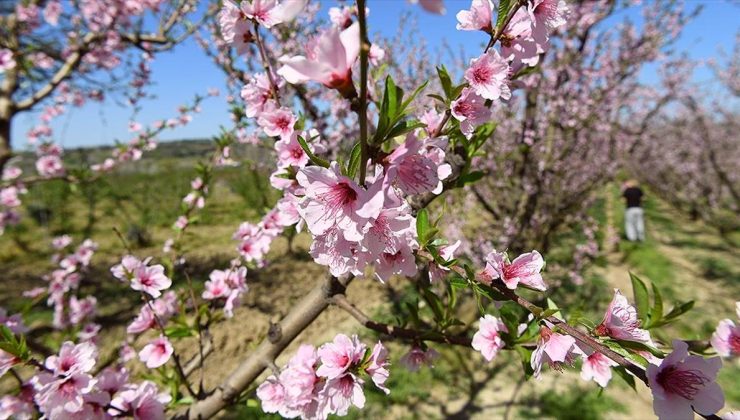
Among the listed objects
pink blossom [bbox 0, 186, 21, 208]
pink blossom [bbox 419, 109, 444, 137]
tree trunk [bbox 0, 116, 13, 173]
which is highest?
pink blossom [bbox 419, 109, 444, 137]

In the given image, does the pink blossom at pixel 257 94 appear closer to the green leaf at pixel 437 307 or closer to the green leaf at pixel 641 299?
the green leaf at pixel 437 307

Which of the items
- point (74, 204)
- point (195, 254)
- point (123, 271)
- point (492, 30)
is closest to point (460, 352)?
point (123, 271)

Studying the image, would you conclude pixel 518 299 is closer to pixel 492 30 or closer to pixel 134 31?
pixel 492 30

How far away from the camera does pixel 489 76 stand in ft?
2.79

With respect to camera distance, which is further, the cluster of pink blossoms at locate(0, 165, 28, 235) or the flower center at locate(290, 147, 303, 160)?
the cluster of pink blossoms at locate(0, 165, 28, 235)

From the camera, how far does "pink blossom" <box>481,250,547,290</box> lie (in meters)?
0.83

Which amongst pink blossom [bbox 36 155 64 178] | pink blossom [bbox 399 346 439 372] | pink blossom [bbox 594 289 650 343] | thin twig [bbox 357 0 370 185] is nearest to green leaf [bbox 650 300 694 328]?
pink blossom [bbox 594 289 650 343]

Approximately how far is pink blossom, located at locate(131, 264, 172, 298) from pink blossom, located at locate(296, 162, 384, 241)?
3.57 feet

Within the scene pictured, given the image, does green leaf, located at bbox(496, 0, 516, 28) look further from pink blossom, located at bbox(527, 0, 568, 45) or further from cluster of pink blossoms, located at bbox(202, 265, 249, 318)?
cluster of pink blossoms, located at bbox(202, 265, 249, 318)

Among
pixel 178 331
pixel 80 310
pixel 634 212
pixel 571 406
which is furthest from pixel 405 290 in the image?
pixel 634 212

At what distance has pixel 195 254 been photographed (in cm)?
851

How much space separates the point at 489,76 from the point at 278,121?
0.55 metres

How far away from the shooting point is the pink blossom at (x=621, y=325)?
0.79m

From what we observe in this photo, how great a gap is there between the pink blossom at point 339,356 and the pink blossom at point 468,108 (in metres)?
0.63
